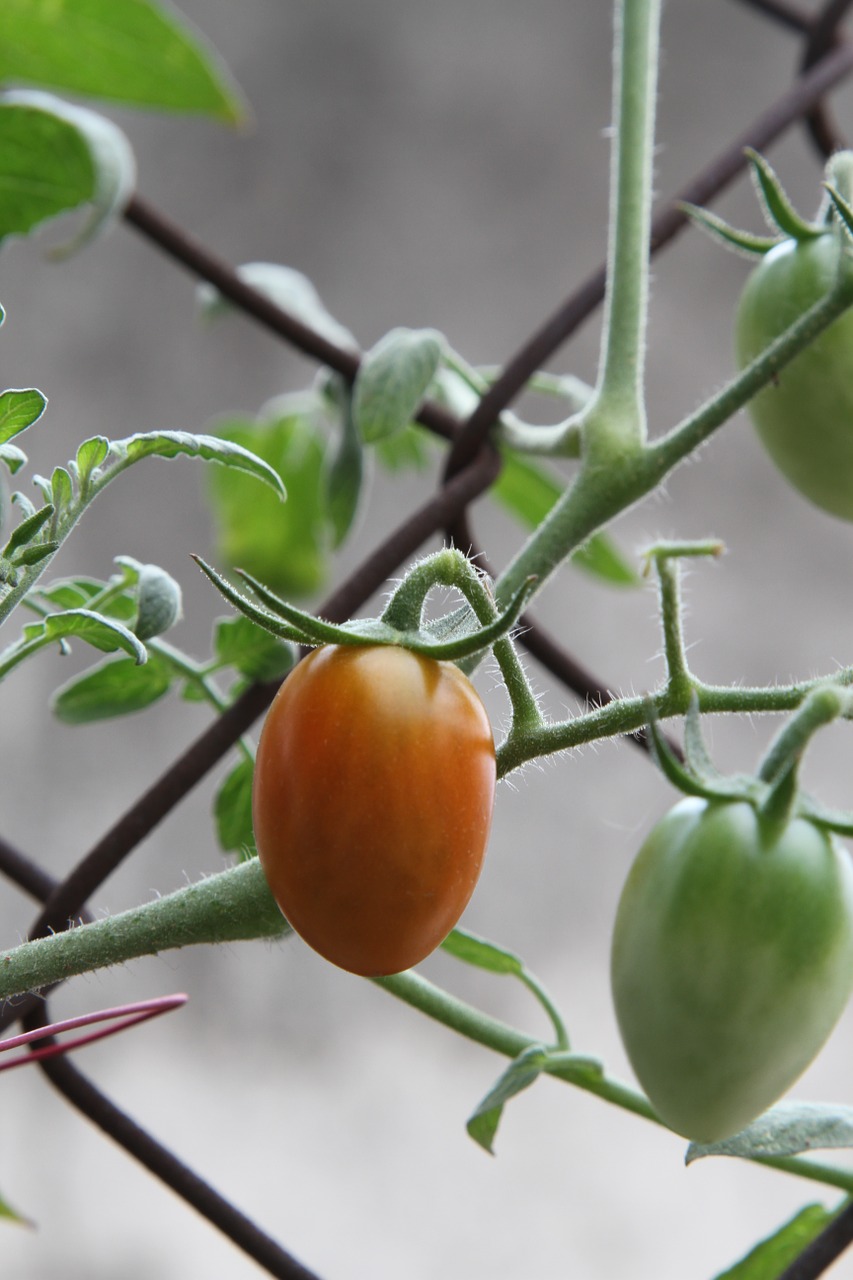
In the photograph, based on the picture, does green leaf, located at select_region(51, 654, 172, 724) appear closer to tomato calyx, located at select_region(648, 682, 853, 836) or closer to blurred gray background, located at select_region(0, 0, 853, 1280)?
tomato calyx, located at select_region(648, 682, 853, 836)

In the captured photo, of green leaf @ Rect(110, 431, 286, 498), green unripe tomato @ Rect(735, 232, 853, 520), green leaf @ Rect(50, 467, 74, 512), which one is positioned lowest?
green leaf @ Rect(50, 467, 74, 512)

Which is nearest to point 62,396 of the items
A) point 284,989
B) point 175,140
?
point 175,140

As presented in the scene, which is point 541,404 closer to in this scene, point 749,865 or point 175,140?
point 175,140

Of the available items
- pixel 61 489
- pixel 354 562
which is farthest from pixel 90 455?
pixel 354 562

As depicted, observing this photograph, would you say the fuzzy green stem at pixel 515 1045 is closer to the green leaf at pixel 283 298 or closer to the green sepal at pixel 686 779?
the green sepal at pixel 686 779

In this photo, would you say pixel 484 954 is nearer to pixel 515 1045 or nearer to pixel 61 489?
pixel 515 1045

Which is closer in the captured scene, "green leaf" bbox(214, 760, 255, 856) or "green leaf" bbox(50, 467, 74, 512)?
"green leaf" bbox(50, 467, 74, 512)

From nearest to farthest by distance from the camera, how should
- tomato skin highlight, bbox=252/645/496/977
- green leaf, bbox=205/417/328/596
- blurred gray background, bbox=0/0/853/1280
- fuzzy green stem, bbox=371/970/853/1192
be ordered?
tomato skin highlight, bbox=252/645/496/977 < fuzzy green stem, bbox=371/970/853/1192 < green leaf, bbox=205/417/328/596 < blurred gray background, bbox=0/0/853/1280

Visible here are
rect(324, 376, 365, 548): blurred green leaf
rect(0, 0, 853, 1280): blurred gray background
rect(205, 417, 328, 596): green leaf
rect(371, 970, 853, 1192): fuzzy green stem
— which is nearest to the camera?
rect(371, 970, 853, 1192): fuzzy green stem

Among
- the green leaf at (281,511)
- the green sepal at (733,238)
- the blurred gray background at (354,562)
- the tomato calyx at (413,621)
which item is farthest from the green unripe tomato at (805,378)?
the blurred gray background at (354,562)

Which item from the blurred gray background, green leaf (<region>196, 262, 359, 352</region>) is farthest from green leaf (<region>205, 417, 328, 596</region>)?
the blurred gray background
